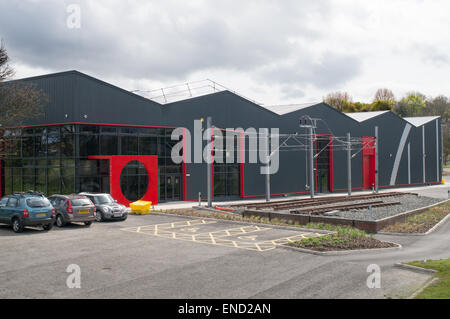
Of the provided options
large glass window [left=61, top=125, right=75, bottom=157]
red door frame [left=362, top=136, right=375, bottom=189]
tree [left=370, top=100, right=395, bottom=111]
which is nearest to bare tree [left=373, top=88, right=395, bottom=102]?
tree [left=370, top=100, right=395, bottom=111]

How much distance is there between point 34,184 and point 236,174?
646 inches

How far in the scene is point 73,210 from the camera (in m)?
19.4

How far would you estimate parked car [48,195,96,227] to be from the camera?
19.4 m

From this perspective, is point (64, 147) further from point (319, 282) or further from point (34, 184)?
point (319, 282)

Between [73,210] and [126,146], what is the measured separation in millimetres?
11439

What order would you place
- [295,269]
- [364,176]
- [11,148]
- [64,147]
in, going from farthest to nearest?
[364,176], [11,148], [64,147], [295,269]

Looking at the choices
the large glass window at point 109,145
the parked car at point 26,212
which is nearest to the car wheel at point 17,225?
the parked car at point 26,212

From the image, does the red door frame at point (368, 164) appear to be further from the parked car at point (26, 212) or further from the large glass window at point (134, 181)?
the parked car at point (26, 212)

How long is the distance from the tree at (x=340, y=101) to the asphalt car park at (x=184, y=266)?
7557 centimetres

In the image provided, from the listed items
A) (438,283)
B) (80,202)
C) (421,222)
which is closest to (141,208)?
(80,202)

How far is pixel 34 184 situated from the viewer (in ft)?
99.5

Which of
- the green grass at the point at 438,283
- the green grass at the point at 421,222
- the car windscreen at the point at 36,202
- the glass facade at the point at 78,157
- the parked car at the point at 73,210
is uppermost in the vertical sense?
the glass facade at the point at 78,157

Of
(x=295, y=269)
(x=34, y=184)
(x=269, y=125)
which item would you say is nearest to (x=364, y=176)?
(x=269, y=125)

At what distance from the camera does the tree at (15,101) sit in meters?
27.6
